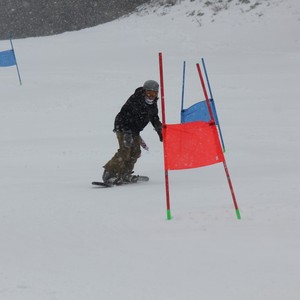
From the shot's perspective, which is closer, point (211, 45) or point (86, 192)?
point (86, 192)

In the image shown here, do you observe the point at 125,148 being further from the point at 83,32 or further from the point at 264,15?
the point at 83,32

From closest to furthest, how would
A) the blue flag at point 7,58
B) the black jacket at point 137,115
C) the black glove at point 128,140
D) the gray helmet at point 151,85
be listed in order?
the gray helmet at point 151,85 → the black jacket at point 137,115 → the black glove at point 128,140 → the blue flag at point 7,58

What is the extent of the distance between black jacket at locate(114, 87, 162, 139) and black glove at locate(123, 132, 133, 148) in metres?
0.06

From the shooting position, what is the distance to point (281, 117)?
14219 millimetres

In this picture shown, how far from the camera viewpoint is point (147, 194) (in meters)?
7.99

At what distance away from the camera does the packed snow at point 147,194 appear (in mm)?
4645

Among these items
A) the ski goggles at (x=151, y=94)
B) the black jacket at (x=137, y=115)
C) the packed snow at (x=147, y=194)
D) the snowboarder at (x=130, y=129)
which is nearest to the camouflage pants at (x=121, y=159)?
the snowboarder at (x=130, y=129)

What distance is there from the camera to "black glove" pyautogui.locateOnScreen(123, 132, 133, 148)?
906 centimetres

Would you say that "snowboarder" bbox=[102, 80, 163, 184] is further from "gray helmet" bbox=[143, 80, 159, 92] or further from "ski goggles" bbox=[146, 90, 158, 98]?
"gray helmet" bbox=[143, 80, 159, 92]

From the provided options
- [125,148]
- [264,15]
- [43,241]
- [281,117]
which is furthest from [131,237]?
[264,15]

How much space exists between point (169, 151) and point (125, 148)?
9.48 feet

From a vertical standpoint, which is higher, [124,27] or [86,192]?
[124,27]

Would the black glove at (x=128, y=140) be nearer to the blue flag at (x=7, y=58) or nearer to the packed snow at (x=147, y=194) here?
the packed snow at (x=147, y=194)

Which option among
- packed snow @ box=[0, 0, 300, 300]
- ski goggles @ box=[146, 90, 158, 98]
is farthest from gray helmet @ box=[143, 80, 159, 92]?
packed snow @ box=[0, 0, 300, 300]
